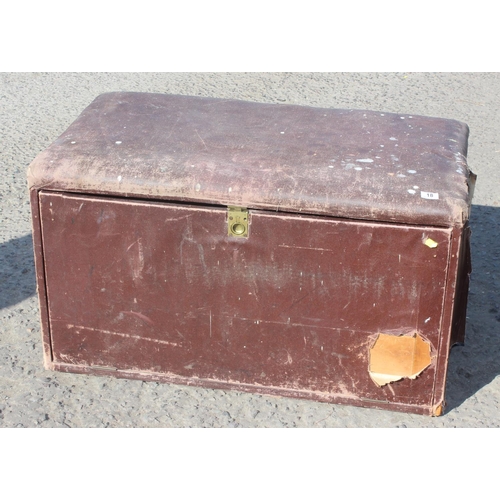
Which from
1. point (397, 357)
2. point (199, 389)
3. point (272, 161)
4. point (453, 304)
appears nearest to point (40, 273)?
point (199, 389)

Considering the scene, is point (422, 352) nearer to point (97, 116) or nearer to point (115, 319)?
point (115, 319)

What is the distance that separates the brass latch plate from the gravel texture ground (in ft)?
1.85

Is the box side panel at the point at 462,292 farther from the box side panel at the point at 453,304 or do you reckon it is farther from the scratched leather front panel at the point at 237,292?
the scratched leather front panel at the point at 237,292

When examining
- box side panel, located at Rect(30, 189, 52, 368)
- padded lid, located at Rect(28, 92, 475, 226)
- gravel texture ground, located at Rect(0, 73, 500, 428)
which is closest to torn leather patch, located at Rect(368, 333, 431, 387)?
gravel texture ground, located at Rect(0, 73, 500, 428)

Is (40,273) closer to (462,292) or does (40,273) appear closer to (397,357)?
(397,357)

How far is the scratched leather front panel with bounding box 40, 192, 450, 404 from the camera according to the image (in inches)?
99.6

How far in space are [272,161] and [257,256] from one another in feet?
0.97

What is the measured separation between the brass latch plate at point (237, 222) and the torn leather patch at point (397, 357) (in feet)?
1.70

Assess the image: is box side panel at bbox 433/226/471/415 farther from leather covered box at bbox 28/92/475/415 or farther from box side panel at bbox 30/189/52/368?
box side panel at bbox 30/189/52/368

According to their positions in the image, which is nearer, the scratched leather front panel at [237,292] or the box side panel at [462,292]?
the scratched leather front panel at [237,292]

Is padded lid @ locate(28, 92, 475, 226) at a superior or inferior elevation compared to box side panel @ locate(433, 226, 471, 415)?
superior

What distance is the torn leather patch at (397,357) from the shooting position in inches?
103

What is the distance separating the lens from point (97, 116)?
298 cm

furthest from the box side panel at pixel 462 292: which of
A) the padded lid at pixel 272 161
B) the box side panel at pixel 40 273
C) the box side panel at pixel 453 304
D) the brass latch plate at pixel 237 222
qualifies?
the box side panel at pixel 40 273
